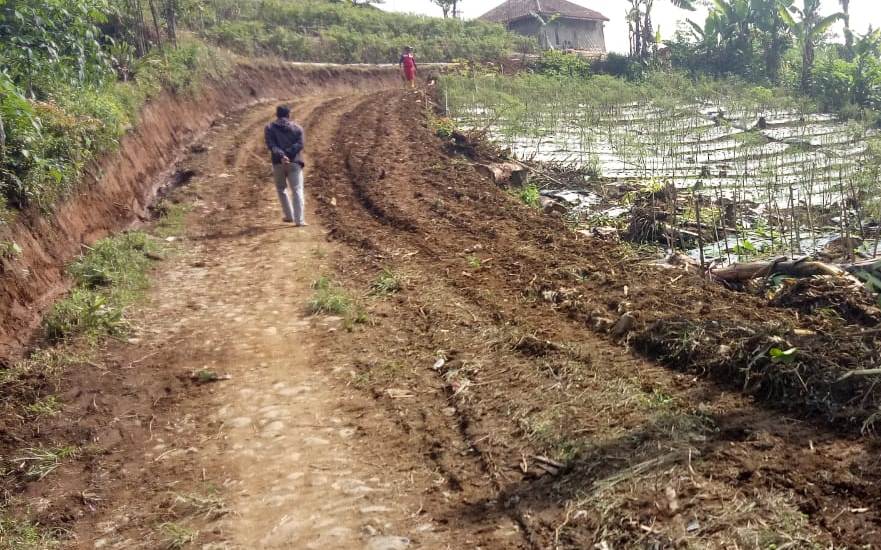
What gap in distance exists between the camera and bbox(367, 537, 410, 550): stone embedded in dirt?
300 centimetres

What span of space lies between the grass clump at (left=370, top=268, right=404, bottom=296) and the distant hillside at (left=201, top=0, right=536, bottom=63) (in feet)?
51.7

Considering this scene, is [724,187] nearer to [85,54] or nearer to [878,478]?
[878,478]

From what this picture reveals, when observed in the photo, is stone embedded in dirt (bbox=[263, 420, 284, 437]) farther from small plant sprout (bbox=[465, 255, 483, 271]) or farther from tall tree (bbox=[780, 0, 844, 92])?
tall tree (bbox=[780, 0, 844, 92])

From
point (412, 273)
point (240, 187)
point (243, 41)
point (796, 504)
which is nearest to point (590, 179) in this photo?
point (412, 273)

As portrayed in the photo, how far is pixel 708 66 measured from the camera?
2591 centimetres

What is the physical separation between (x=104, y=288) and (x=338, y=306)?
7.42ft

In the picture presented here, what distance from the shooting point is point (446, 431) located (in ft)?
12.9

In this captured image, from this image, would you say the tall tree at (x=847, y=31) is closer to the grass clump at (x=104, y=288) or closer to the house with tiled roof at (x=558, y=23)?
the house with tiled roof at (x=558, y=23)

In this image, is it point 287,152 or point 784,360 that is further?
point 287,152

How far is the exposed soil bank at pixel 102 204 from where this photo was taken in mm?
5441

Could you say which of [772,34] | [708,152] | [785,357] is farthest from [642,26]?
[785,357]

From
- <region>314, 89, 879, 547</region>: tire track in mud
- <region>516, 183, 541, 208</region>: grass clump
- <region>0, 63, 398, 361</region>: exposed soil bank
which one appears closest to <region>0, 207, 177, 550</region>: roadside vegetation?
<region>0, 63, 398, 361</region>: exposed soil bank

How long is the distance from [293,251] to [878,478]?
605cm

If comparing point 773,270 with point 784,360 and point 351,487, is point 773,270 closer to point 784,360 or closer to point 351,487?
point 784,360
